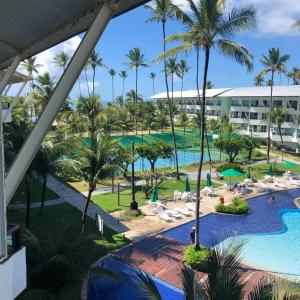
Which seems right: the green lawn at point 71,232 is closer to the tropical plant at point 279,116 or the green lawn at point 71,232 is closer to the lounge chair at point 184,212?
the lounge chair at point 184,212

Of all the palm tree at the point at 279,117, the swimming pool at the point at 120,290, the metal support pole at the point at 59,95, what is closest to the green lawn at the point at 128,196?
the swimming pool at the point at 120,290

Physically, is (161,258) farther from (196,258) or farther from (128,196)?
(128,196)

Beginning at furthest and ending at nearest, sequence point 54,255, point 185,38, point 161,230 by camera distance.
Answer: point 161,230
point 185,38
point 54,255

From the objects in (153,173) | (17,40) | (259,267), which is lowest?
(259,267)

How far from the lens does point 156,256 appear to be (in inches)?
678

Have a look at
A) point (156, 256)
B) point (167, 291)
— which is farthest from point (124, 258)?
point (167, 291)

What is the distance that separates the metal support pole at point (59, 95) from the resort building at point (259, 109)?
2041 inches

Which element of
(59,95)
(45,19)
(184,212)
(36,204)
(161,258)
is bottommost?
(161,258)

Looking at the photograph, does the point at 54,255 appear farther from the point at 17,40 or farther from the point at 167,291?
the point at 17,40

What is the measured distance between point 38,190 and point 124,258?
13.6 metres

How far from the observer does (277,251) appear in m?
19.3

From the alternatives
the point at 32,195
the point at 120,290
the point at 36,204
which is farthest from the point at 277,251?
the point at 32,195

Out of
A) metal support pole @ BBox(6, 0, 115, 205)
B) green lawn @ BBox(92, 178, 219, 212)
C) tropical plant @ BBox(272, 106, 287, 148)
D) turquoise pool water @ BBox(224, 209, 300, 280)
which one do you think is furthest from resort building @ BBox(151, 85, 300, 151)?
metal support pole @ BBox(6, 0, 115, 205)

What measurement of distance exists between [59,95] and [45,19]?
4.22 ft
